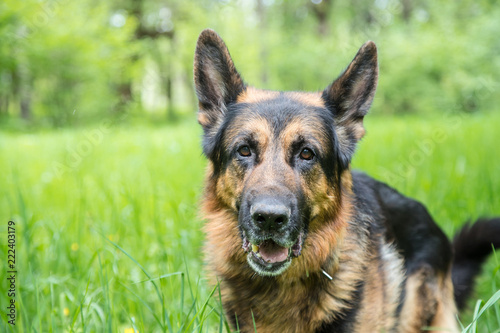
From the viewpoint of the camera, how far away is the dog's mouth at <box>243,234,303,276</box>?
2475mm

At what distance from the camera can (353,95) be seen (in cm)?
294

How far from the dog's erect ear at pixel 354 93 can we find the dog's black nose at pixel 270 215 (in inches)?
39.0

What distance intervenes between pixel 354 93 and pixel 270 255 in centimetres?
128

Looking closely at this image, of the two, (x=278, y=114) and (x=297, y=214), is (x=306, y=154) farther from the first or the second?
(x=297, y=214)

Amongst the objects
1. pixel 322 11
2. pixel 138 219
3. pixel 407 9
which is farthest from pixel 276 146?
pixel 407 9

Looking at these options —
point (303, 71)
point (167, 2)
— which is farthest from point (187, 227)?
point (167, 2)

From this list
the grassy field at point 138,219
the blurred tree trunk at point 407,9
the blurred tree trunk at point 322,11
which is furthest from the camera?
the blurred tree trunk at point 407,9

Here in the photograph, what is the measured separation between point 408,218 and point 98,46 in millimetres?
23803

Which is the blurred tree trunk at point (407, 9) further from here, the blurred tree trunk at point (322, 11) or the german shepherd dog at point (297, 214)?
the german shepherd dog at point (297, 214)

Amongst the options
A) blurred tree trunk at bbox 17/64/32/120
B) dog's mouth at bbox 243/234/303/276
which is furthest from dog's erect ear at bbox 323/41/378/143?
blurred tree trunk at bbox 17/64/32/120

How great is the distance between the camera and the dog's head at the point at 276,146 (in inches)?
93.8

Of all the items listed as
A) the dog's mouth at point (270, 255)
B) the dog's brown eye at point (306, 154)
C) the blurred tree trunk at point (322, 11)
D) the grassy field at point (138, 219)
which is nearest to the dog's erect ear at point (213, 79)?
the grassy field at point (138, 219)

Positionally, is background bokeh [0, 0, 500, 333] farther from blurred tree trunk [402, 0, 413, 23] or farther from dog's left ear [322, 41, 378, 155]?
dog's left ear [322, 41, 378, 155]

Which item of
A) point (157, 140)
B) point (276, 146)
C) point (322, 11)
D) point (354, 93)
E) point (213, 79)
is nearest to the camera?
point (276, 146)
